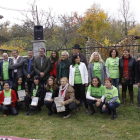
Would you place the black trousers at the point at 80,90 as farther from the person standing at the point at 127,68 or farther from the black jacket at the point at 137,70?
the black jacket at the point at 137,70

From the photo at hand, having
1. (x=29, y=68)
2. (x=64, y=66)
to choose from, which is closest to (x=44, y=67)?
(x=29, y=68)

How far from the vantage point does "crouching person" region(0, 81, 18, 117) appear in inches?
186

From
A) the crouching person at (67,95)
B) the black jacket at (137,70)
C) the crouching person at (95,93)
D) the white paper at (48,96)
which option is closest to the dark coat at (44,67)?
the white paper at (48,96)

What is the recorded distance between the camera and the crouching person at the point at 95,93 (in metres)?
4.36

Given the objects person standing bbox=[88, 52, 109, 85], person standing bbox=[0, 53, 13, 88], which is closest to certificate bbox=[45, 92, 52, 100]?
person standing bbox=[88, 52, 109, 85]

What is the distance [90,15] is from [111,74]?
92.6 ft

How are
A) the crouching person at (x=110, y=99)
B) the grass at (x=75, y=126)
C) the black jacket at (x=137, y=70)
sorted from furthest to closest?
the black jacket at (x=137, y=70), the crouching person at (x=110, y=99), the grass at (x=75, y=126)

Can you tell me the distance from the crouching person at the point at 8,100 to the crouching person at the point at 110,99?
2627 mm

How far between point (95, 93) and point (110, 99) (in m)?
0.43

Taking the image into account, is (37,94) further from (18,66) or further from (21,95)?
(18,66)

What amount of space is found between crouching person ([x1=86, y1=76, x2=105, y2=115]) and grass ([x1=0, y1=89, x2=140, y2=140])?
0.38 m

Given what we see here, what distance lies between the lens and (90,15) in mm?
31000

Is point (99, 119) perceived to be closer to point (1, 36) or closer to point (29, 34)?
point (29, 34)

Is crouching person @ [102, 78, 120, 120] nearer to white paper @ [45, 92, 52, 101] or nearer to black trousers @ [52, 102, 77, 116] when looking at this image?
black trousers @ [52, 102, 77, 116]
